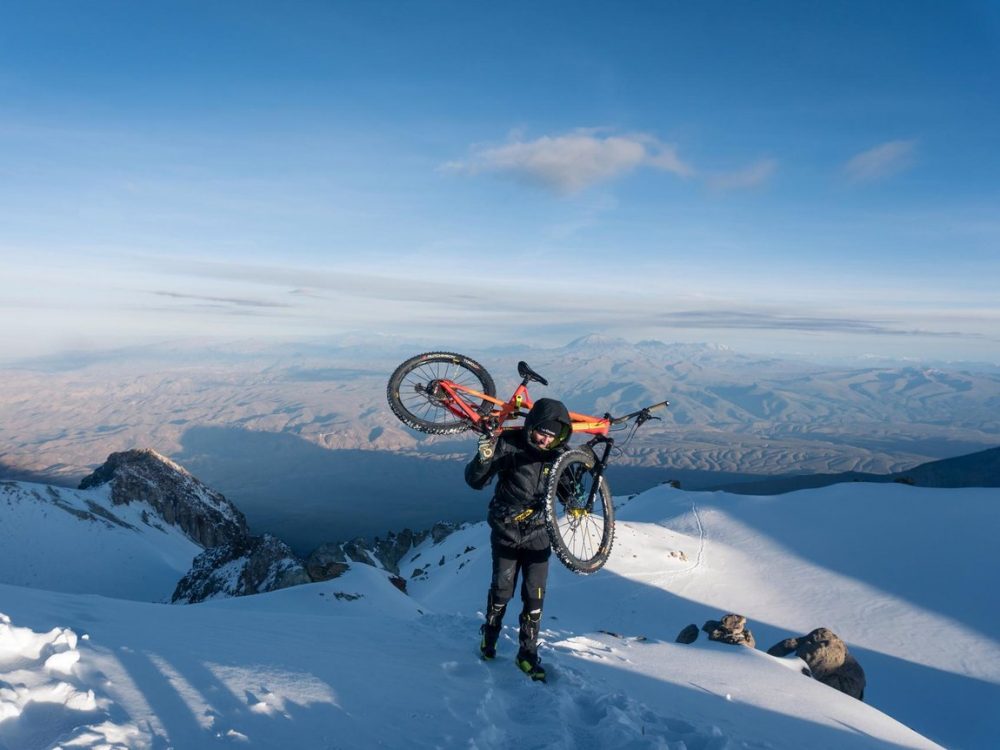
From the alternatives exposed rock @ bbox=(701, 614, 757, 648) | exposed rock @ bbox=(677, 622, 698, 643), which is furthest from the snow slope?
exposed rock @ bbox=(701, 614, 757, 648)

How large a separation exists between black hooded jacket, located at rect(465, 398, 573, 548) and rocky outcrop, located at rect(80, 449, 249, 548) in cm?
8203

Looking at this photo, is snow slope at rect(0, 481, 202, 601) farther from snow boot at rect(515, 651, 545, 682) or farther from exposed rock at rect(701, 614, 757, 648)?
snow boot at rect(515, 651, 545, 682)

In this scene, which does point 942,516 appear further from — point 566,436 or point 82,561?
point 82,561

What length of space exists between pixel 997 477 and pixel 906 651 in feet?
382

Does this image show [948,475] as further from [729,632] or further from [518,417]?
[518,417]

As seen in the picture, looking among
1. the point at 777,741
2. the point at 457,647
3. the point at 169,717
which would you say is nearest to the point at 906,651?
the point at 777,741

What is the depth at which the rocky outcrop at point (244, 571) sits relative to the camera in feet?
113

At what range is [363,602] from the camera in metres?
21.9

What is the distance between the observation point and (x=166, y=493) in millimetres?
80750

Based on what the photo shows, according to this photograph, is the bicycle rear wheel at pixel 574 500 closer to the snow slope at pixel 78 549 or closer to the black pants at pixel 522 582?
the black pants at pixel 522 582

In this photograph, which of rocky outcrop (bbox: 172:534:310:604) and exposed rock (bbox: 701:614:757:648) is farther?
rocky outcrop (bbox: 172:534:310:604)

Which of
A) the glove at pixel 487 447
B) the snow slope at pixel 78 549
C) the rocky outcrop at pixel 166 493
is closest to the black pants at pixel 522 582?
the glove at pixel 487 447

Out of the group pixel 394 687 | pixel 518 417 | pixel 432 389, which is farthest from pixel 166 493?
pixel 394 687

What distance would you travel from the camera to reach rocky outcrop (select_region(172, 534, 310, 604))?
113 feet
